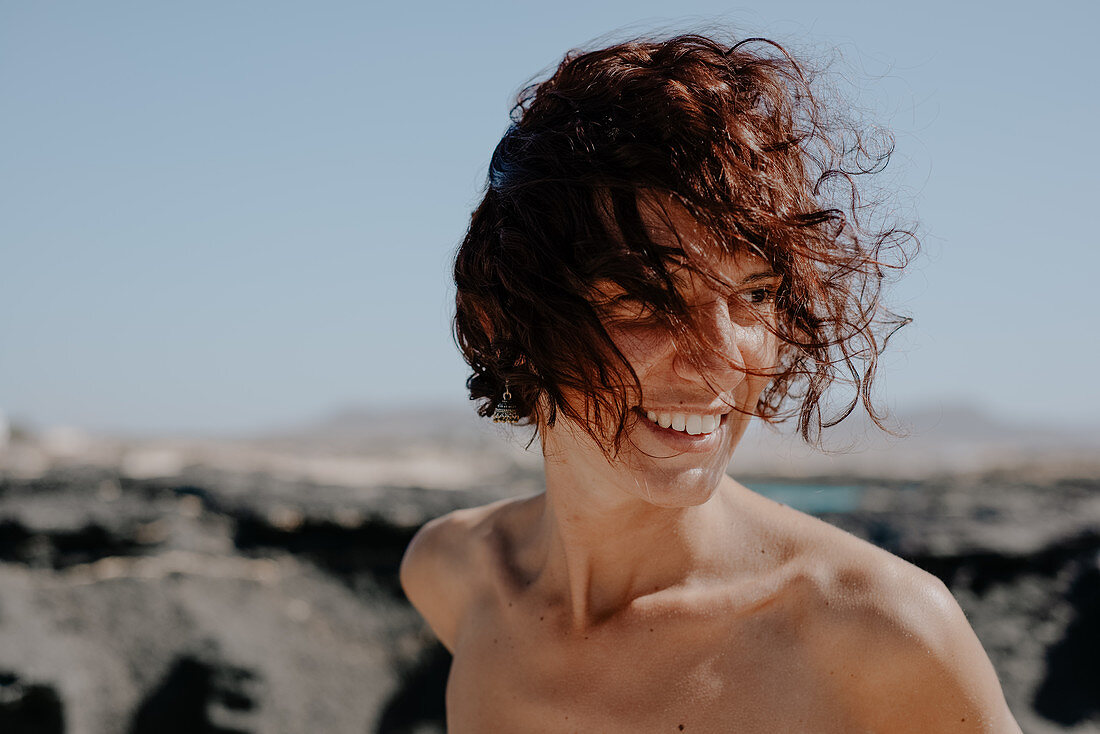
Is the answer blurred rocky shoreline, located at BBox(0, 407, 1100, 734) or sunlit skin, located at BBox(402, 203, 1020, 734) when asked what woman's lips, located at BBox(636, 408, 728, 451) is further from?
blurred rocky shoreline, located at BBox(0, 407, 1100, 734)

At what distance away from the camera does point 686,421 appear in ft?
4.59

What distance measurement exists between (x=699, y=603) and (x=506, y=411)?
1.80 ft

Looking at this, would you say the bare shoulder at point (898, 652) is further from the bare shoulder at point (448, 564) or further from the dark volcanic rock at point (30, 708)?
the dark volcanic rock at point (30, 708)

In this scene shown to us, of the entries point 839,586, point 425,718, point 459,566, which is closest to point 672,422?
point 839,586

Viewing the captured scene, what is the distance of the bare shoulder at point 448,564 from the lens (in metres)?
2.12

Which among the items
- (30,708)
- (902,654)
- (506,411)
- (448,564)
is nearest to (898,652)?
(902,654)

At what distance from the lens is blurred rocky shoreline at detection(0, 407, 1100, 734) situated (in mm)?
2840

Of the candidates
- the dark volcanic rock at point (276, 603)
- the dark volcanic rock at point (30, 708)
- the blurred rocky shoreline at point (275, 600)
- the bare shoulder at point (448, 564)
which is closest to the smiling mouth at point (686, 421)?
the bare shoulder at point (448, 564)

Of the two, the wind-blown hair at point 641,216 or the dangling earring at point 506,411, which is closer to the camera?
the wind-blown hair at point 641,216

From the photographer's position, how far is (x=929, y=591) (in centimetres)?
140

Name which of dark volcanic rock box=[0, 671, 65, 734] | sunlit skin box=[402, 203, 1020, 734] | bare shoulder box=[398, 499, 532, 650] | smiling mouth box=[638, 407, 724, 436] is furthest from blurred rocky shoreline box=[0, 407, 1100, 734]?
smiling mouth box=[638, 407, 724, 436]

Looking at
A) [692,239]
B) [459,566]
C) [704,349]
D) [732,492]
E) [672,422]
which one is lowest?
[459,566]

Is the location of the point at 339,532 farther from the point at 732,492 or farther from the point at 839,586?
the point at 839,586

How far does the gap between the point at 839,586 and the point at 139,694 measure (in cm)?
248
